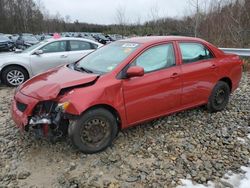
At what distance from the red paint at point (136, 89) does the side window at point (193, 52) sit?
83 mm

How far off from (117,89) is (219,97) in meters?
2.50

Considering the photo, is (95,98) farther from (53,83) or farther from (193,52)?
(193,52)

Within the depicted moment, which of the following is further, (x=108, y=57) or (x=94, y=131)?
(x=108, y=57)

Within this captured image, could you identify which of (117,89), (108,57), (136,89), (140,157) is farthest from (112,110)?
(108,57)

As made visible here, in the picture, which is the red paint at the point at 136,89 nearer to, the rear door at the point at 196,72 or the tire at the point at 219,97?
the rear door at the point at 196,72

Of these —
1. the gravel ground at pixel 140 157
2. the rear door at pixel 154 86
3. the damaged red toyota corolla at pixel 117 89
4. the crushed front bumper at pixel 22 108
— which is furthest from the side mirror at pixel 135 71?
the crushed front bumper at pixel 22 108

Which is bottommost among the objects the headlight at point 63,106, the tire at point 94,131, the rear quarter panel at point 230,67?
the tire at point 94,131

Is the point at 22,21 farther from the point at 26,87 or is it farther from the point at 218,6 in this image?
the point at 26,87

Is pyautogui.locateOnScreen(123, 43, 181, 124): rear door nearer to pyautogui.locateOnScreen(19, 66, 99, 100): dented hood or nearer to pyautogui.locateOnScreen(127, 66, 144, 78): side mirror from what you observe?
pyautogui.locateOnScreen(127, 66, 144, 78): side mirror

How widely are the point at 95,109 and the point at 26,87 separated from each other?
1186mm

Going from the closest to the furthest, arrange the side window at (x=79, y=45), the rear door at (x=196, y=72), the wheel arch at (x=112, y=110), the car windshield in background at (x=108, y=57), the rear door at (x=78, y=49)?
the wheel arch at (x=112, y=110) < the car windshield in background at (x=108, y=57) < the rear door at (x=196, y=72) < the rear door at (x=78, y=49) < the side window at (x=79, y=45)

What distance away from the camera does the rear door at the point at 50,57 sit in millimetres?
→ 8211

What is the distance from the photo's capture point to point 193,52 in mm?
5043

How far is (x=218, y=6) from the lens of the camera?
16484 mm
